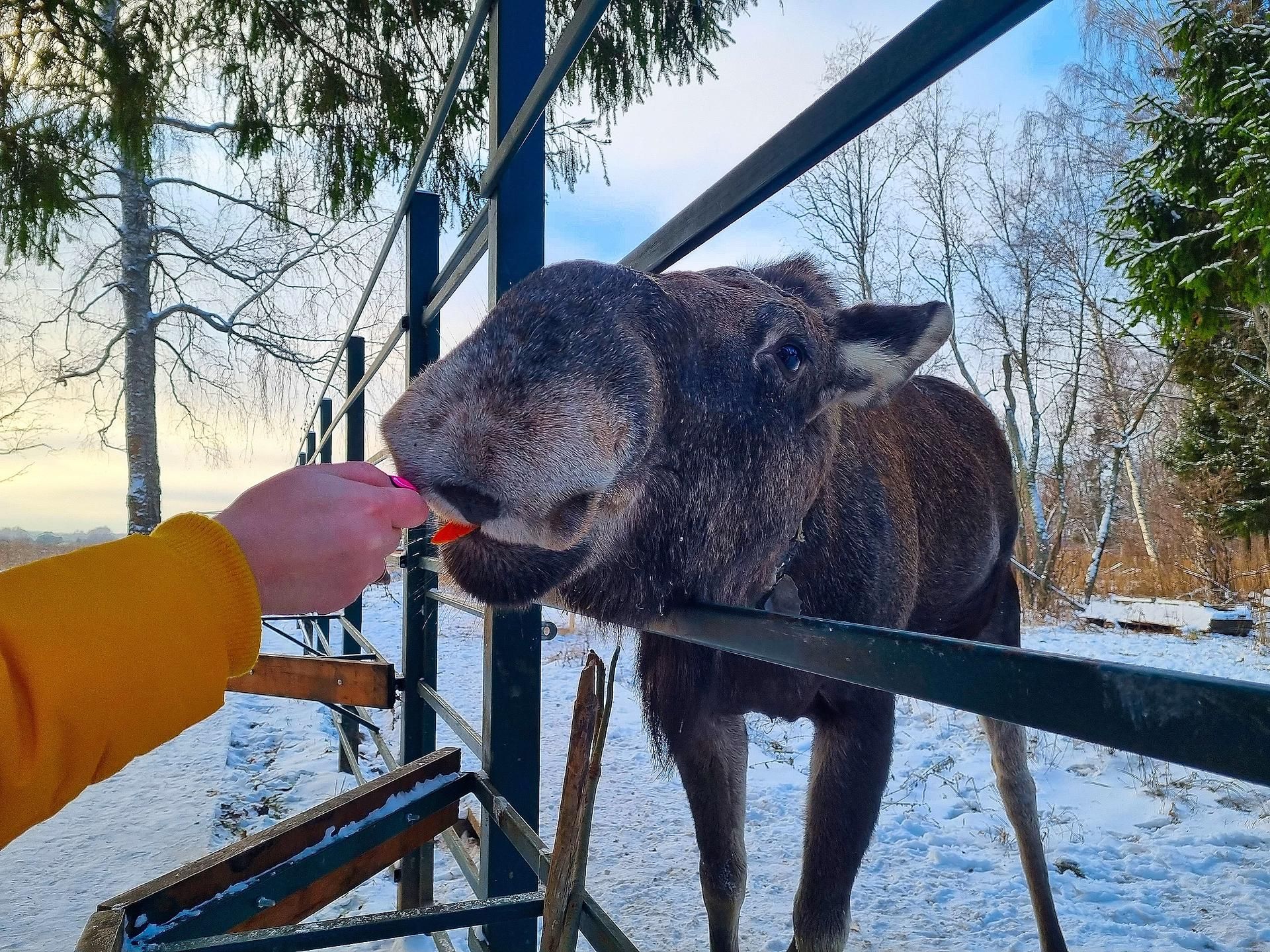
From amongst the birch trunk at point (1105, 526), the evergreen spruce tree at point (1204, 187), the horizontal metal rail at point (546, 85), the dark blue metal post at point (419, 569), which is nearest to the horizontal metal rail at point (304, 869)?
the dark blue metal post at point (419, 569)

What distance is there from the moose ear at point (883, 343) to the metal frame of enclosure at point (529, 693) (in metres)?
0.45

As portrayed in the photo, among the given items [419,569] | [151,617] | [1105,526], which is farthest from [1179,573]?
[151,617]

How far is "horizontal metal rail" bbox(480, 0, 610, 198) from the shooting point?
1.35m

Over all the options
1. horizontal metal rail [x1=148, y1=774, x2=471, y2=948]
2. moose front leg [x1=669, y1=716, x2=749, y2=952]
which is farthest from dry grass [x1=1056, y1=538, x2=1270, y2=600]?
horizontal metal rail [x1=148, y1=774, x2=471, y2=948]

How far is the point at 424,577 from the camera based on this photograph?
345 cm

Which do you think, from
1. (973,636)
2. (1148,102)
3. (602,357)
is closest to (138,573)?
(602,357)

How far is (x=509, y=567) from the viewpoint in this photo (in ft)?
4.40

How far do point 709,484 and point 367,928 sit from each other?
1.03 metres

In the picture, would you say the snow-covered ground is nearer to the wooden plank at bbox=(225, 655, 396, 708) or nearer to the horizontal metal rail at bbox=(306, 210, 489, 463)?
the wooden plank at bbox=(225, 655, 396, 708)

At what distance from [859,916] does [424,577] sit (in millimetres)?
2494

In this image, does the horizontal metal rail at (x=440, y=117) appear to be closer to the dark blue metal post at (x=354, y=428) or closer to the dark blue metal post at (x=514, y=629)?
the dark blue metal post at (x=514, y=629)

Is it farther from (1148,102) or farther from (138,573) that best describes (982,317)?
(138,573)

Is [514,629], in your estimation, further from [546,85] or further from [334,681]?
[334,681]

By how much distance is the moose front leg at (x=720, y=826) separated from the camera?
7.86 feet
